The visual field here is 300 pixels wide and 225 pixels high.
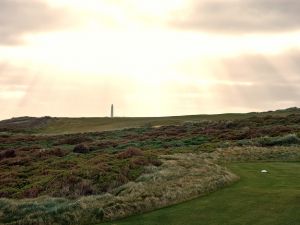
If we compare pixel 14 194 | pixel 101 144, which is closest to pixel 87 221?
pixel 14 194

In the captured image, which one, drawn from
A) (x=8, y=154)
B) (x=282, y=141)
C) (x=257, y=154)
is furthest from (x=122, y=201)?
(x=8, y=154)

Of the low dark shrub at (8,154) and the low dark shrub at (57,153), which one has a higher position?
the low dark shrub at (57,153)

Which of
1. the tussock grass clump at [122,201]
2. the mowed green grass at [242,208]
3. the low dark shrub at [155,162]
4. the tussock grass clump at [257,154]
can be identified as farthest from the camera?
the tussock grass clump at [257,154]

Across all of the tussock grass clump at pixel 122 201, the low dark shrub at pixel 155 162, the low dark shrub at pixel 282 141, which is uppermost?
the low dark shrub at pixel 282 141

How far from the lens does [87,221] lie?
20.7 metres

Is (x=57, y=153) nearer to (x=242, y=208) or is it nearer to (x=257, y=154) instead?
(x=257, y=154)

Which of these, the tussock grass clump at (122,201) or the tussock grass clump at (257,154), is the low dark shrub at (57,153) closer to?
the tussock grass clump at (257,154)

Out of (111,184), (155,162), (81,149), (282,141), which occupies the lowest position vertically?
(111,184)

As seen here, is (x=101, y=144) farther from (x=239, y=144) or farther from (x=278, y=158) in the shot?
(x=278, y=158)

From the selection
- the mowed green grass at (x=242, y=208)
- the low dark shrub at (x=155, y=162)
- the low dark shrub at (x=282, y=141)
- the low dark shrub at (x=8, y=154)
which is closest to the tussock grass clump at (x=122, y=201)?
the mowed green grass at (x=242, y=208)

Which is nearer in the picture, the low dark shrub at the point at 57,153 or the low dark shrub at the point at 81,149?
the low dark shrub at the point at 57,153

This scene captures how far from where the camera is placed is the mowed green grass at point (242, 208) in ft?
61.2

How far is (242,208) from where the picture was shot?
20.2 meters

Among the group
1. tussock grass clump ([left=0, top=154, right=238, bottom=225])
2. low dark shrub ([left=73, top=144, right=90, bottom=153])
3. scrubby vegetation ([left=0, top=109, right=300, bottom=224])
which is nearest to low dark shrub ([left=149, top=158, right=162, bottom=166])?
scrubby vegetation ([left=0, top=109, right=300, bottom=224])
